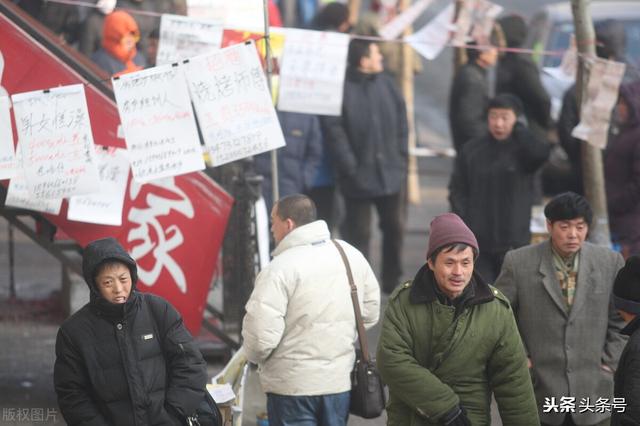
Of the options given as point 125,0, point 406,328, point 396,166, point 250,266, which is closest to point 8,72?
point 250,266

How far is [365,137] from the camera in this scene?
11.2 metres

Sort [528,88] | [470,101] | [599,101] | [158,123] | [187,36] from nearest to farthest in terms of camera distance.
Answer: [158,123] < [187,36] < [599,101] < [470,101] < [528,88]

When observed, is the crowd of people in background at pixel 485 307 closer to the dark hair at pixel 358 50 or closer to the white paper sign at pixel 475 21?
the white paper sign at pixel 475 21

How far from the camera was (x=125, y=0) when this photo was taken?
13.5 meters

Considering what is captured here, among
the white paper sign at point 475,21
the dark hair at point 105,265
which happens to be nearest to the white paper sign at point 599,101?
the white paper sign at point 475,21

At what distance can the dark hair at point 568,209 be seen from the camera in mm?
6879

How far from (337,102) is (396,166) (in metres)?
2.07

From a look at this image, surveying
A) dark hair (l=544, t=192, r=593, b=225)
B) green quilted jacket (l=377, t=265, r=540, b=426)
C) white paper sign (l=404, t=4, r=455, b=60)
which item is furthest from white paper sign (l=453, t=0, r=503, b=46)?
green quilted jacket (l=377, t=265, r=540, b=426)

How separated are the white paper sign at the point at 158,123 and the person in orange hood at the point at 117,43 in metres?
2.48

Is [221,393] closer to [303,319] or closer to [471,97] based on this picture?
[303,319]

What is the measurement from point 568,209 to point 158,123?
2.46 metres

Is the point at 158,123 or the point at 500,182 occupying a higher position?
the point at 158,123

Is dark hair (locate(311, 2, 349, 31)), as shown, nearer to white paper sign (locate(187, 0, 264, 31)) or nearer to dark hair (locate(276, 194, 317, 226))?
white paper sign (locate(187, 0, 264, 31))

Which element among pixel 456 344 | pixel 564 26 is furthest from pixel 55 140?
pixel 564 26
